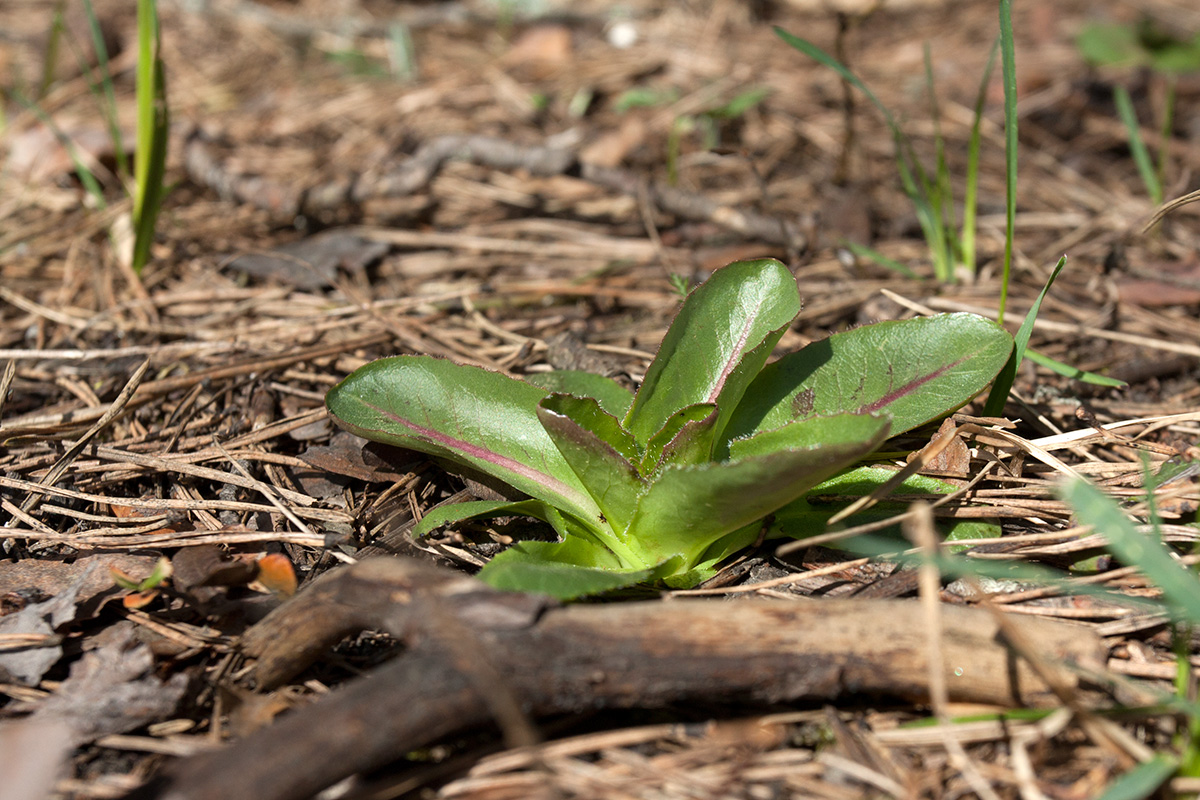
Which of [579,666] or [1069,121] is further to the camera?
[1069,121]

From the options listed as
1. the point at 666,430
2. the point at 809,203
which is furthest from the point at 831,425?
the point at 809,203

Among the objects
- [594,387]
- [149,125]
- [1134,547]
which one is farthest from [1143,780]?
[149,125]

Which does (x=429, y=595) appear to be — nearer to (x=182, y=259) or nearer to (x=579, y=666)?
(x=579, y=666)

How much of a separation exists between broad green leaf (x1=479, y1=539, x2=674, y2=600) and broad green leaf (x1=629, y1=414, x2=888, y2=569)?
0.24 ft

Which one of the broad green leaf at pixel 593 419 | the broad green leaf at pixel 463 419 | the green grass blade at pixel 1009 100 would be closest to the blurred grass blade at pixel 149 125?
the broad green leaf at pixel 463 419

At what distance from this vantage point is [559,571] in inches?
51.5

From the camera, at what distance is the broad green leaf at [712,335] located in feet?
5.21

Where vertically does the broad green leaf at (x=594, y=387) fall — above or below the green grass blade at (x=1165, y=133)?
below

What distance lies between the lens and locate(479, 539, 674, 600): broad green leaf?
1227 mm

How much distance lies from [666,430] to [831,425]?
274 mm

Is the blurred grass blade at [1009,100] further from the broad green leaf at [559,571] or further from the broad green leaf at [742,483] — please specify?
the broad green leaf at [559,571]

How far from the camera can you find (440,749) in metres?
1.21

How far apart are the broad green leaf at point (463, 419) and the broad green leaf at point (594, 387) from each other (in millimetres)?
107

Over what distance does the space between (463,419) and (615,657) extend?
0.62 meters
